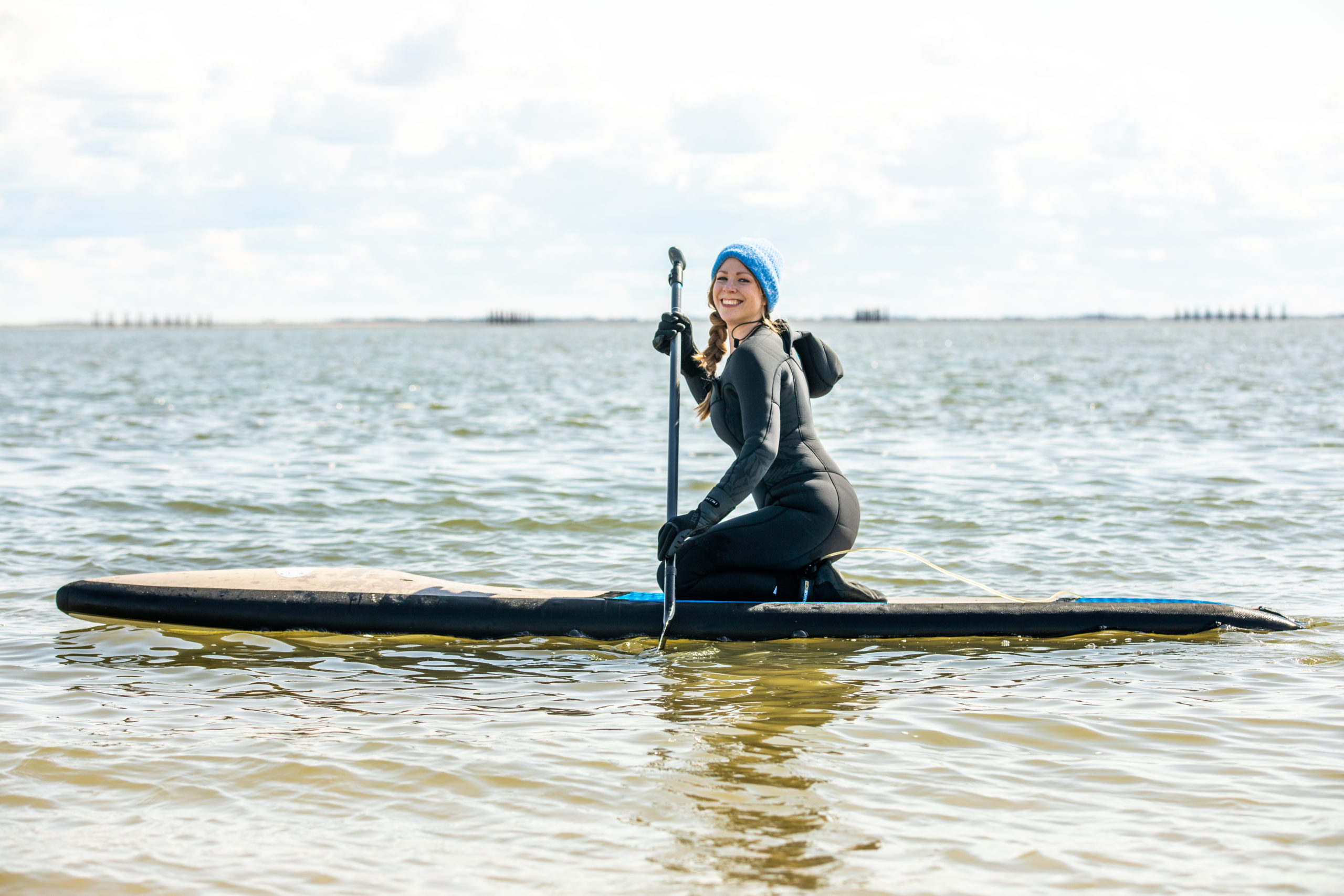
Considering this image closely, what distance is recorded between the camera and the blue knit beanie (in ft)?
18.3

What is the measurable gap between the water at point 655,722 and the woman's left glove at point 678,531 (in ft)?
2.08

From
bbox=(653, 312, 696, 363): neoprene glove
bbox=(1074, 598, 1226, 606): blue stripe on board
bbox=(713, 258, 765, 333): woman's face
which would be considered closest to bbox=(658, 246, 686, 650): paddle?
bbox=(653, 312, 696, 363): neoprene glove

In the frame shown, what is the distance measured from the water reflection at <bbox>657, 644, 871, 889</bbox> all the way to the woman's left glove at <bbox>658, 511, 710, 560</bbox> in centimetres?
63

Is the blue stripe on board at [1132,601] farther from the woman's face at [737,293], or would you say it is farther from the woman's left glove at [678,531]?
the woman's face at [737,293]

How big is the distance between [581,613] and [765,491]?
1171mm

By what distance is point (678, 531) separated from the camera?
215 inches

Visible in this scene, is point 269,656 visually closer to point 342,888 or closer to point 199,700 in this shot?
point 199,700

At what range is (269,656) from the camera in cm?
604

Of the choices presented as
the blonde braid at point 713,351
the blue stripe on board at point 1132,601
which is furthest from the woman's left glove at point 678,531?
the blue stripe on board at point 1132,601

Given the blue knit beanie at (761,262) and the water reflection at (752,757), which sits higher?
the blue knit beanie at (761,262)

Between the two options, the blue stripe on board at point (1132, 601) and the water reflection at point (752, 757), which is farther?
the blue stripe on board at point (1132, 601)

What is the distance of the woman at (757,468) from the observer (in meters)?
5.42

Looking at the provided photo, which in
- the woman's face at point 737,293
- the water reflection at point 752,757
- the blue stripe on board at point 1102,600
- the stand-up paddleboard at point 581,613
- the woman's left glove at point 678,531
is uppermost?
the woman's face at point 737,293

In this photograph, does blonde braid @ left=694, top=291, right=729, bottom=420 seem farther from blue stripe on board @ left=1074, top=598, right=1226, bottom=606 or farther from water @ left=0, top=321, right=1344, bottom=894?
blue stripe on board @ left=1074, top=598, right=1226, bottom=606
